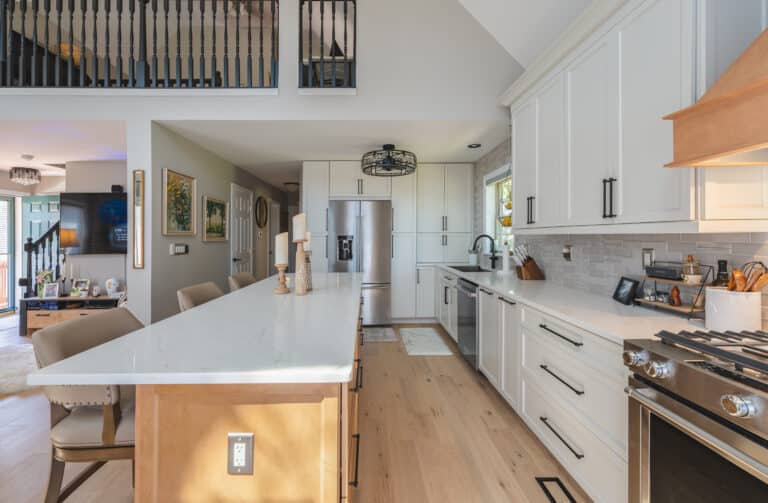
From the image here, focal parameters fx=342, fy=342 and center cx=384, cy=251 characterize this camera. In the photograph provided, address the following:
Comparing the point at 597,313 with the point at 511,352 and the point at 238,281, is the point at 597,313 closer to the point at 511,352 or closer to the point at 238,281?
the point at 511,352

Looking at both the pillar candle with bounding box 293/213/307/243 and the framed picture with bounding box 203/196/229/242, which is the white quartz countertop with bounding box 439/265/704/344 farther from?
the framed picture with bounding box 203/196/229/242

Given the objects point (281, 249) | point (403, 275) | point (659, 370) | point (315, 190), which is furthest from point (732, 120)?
point (315, 190)

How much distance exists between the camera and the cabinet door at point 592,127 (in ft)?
5.65

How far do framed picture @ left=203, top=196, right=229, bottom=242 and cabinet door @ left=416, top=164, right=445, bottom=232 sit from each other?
2712 mm

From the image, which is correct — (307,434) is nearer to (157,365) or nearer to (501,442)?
(157,365)

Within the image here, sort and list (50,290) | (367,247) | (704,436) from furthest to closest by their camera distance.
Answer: (367,247) < (50,290) < (704,436)

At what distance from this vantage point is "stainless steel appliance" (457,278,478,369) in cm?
306

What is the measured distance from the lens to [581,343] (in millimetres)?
1532

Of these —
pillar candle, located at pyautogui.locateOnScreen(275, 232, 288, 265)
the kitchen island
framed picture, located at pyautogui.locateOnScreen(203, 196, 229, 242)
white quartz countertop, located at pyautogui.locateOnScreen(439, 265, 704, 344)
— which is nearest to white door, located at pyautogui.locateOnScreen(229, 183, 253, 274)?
framed picture, located at pyautogui.locateOnScreen(203, 196, 229, 242)

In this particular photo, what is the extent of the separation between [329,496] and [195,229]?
3685mm

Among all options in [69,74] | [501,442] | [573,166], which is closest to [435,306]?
[501,442]

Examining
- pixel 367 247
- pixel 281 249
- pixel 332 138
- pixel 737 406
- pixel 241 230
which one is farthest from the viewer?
pixel 241 230

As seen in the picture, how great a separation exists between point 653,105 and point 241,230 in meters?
5.18

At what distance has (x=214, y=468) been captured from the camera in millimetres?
974
